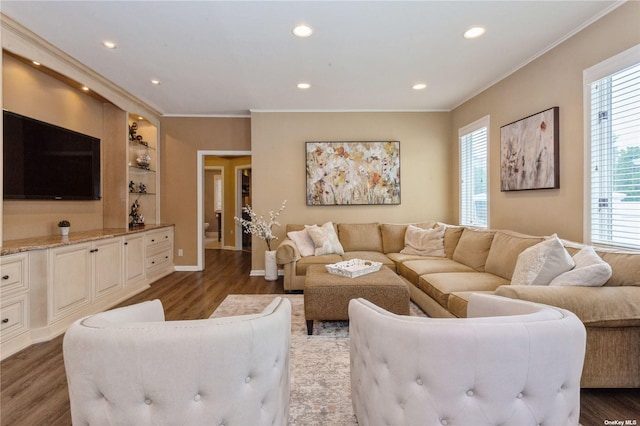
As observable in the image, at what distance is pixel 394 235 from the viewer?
14.8 ft

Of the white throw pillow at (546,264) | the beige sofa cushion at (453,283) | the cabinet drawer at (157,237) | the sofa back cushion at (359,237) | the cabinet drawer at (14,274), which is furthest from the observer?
the sofa back cushion at (359,237)

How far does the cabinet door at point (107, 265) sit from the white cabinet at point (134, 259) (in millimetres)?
129

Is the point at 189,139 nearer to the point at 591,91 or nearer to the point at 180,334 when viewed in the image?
the point at 180,334

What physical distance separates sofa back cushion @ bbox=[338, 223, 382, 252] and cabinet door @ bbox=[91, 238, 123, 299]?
2.91 meters

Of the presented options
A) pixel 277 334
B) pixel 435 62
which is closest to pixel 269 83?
pixel 435 62

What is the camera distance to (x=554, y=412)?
3.23 feet

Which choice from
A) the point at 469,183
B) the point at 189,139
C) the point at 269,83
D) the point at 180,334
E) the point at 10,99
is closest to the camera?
the point at 180,334

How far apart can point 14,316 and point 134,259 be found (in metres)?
1.62

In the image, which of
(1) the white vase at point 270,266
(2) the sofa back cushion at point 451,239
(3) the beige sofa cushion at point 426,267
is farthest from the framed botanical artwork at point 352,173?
(3) the beige sofa cushion at point 426,267

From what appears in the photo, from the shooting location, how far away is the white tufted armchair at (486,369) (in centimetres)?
93

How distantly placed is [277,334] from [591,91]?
3.11m

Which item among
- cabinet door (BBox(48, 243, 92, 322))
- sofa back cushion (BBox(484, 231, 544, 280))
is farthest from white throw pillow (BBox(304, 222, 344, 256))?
cabinet door (BBox(48, 243, 92, 322))

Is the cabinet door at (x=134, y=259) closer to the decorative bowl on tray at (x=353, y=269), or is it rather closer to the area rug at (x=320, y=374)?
the area rug at (x=320, y=374)

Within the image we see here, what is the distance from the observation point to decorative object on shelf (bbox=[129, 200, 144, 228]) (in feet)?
15.3
